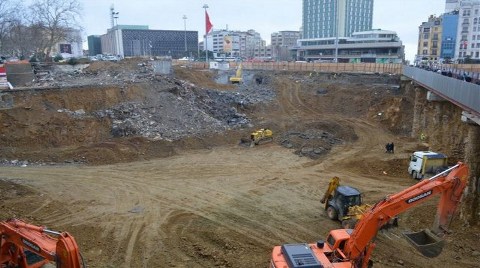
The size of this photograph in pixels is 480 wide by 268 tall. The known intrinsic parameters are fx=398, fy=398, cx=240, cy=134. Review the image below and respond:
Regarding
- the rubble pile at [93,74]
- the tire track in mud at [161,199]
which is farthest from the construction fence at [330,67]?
the tire track in mud at [161,199]

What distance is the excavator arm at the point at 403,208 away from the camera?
440 inches

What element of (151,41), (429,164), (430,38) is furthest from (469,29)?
(151,41)

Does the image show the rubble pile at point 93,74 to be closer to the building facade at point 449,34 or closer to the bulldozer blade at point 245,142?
the bulldozer blade at point 245,142

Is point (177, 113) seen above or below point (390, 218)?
below

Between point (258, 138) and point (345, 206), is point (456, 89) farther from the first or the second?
point (258, 138)

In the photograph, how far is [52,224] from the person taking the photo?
57.4 feet

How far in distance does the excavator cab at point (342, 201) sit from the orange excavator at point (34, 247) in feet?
36.7

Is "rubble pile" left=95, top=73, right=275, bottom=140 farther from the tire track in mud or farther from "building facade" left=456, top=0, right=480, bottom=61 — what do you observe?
"building facade" left=456, top=0, right=480, bottom=61

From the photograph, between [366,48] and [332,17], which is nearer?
[366,48]

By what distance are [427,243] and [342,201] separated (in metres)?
5.92

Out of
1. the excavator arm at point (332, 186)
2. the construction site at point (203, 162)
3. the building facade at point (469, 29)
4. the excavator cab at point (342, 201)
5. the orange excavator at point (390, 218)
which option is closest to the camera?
the orange excavator at point (390, 218)

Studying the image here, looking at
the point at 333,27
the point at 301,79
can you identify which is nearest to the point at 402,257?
the point at 301,79

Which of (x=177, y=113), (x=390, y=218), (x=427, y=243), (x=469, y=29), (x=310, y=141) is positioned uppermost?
(x=469, y=29)

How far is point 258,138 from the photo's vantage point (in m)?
32.1
